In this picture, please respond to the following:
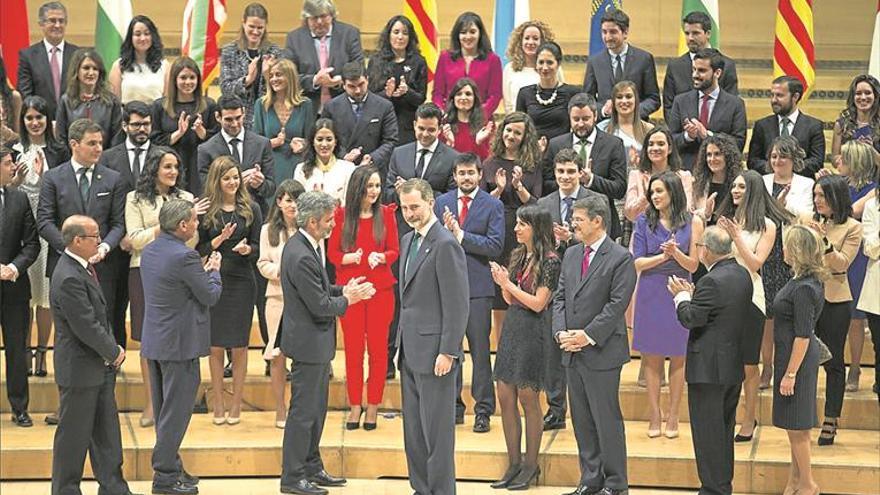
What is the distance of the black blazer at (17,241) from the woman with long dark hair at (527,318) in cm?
281

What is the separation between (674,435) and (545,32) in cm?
287

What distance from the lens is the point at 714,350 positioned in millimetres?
7500

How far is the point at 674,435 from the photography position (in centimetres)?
853

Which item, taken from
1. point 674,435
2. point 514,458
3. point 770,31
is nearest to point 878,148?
point 674,435

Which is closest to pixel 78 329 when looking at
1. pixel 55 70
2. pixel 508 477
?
pixel 508 477

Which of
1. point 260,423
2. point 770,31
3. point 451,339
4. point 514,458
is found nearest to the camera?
point 451,339

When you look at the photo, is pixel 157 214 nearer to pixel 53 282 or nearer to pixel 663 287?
pixel 53 282

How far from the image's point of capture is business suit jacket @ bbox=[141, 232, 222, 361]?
24.9ft

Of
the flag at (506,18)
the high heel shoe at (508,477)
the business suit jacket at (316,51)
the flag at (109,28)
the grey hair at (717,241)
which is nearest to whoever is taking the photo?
the grey hair at (717,241)

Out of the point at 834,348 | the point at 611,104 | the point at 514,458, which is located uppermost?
the point at 611,104

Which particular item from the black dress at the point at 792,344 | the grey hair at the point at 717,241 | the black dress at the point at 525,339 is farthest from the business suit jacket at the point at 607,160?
the black dress at the point at 792,344

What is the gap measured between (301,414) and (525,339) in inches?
49.7

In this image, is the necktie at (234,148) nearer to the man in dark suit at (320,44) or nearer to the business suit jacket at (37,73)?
the man in dark suit at (320,44)

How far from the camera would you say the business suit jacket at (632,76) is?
377 inches
